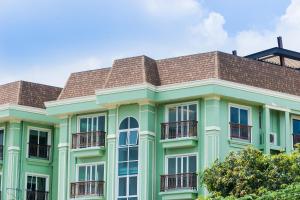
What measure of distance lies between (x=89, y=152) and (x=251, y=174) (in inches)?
388

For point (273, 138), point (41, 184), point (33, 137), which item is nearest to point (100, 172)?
point (41, 184)

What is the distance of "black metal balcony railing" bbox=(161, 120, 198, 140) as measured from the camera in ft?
122

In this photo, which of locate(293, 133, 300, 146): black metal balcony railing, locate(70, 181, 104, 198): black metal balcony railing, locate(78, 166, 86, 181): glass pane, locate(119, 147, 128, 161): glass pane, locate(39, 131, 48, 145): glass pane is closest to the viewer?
locate(119, 147, 128, 161): glass pane

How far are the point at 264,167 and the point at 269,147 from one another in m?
5.41

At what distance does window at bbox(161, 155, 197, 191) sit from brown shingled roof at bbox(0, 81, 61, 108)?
948 centimetres

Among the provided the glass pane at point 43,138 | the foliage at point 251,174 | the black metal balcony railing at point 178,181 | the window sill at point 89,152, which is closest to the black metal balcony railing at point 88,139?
the window sill at point 89,152

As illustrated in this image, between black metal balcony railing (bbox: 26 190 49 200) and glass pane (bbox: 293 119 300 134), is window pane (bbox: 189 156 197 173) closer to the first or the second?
glass pane (bbox: 293 119 300 134)

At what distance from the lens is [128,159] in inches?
1516

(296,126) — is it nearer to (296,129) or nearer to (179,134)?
(296,129)

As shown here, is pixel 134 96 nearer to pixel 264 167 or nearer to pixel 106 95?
pixel 106 95

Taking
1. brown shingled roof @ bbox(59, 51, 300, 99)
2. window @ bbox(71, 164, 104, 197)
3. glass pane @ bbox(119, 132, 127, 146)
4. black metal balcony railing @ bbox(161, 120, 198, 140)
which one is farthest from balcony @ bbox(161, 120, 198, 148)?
window @ bbox(71, 164, 104, 197)

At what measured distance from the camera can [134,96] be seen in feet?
124

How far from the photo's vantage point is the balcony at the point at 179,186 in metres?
36.6

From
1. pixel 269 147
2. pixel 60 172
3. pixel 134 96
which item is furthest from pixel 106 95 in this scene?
pixel 269 147
